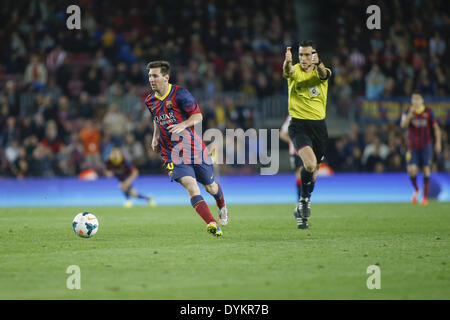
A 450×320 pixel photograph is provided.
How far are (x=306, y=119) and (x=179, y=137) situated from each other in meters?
2.06

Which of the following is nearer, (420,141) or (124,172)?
(420,141)

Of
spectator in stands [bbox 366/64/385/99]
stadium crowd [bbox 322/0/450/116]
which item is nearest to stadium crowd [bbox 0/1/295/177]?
stadium crowd [bbox 322/0/450/116]

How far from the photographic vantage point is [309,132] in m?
10.4

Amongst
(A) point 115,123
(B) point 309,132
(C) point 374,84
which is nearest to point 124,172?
(A) point 115,123

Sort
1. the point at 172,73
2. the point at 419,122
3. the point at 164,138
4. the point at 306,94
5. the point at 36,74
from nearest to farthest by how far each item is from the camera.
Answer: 1. the point at 164,138
2. the point at 306,94
3. the point at 419,122
4. the point at 36,74
5. the point at 172,73

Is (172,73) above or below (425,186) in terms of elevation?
above

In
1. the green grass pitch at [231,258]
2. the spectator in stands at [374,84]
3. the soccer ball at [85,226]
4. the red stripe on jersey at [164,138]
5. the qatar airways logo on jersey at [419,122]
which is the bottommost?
the green grass pitch at [231,258]

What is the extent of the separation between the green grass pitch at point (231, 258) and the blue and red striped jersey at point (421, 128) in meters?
3.74

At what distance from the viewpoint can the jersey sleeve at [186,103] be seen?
30.0 feet

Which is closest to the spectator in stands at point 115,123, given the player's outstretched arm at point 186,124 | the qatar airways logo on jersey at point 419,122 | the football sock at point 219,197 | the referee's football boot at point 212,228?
the qatar airways logo on jersey at point 419,122

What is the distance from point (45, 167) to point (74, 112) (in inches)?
109

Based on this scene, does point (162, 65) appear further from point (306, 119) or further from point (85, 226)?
point (306, 119)

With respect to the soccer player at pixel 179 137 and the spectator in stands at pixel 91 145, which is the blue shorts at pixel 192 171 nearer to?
the soccer player at pixel 179 137

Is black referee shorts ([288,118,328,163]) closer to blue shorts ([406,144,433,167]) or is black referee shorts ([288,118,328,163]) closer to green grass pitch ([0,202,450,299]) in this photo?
green grass pitch ([0,202,450,299])
